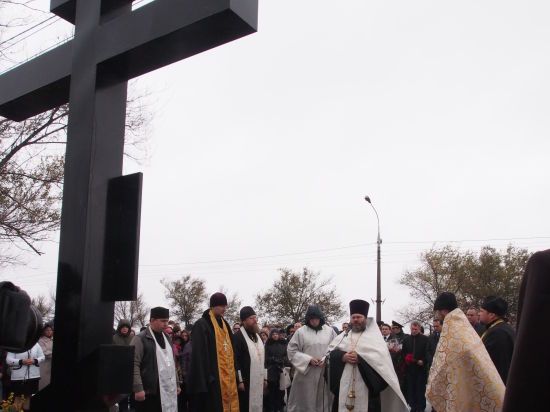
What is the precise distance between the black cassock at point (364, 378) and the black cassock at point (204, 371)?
1.63m

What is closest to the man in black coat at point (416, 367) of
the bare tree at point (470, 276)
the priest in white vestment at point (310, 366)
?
the priest in white vestment at point (310, 366)

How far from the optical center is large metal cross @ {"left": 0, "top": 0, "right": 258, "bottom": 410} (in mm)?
3398

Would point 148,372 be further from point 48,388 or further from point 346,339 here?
point 48,388

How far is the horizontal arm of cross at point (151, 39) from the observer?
132 inches

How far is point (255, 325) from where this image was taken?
9.21 m

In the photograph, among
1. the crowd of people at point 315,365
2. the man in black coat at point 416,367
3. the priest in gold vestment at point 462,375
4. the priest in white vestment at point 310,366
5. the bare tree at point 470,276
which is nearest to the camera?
the priest in gold vestment at point 462,375

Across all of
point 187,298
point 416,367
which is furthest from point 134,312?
point 416,367

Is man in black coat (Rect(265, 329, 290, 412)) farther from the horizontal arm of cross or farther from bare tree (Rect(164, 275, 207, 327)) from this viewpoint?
bare tree (Rect(164, 275, 207, 327))

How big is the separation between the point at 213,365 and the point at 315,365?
2167mm

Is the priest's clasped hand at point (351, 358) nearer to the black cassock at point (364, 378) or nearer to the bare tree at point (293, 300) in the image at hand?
the black cassock at point (364, 378)

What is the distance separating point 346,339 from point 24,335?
21.4 ft

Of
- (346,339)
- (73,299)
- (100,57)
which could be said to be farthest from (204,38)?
(346,339)

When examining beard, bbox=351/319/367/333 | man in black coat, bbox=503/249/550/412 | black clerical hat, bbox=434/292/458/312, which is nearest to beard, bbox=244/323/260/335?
beard, bbox=351/319/367/333

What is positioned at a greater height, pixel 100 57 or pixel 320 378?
pixel 100 57
